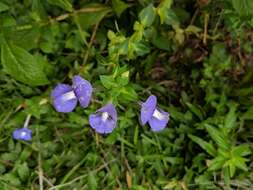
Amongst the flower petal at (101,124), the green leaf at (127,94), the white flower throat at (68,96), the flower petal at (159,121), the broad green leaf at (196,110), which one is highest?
the green leaf at (127,94)

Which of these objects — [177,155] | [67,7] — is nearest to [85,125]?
[177,155]

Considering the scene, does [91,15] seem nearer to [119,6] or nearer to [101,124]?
[119,6]

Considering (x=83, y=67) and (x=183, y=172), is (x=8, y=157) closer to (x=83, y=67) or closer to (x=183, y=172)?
(x=83, y=67)

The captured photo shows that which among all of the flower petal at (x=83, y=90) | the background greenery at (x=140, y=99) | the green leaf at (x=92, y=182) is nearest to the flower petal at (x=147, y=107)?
the flower petal at (x=83, y=90)

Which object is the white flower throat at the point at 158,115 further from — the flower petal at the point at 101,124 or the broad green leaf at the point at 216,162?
the broad green leaf at the point at 216,162

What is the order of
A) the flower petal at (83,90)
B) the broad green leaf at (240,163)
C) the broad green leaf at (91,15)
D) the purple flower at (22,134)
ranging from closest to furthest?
the flower petal at (83,90) < the broad green leaf at (240,163) < the purple flower at (22,134) < the broad green leaf at (91,15)

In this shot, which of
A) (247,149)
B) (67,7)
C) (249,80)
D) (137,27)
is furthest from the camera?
(249,80)

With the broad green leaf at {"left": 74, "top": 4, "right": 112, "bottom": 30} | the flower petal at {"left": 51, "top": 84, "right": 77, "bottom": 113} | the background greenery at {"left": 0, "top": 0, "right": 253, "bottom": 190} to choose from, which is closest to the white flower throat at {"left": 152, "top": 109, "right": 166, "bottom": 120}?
the background greenery at {"left": 0, "top": 0, "right": 253, "bottom": 190}

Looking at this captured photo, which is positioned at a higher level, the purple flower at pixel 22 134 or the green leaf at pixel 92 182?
the purple flower at pixel 22 134
